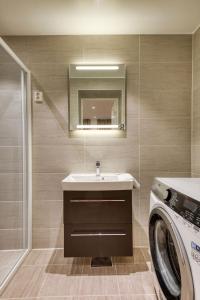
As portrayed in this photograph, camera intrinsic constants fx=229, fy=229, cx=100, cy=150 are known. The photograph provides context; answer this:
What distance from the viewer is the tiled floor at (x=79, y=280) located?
5.39 ft

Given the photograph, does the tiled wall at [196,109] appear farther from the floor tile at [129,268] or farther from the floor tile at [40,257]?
the floor tile at [40,257]

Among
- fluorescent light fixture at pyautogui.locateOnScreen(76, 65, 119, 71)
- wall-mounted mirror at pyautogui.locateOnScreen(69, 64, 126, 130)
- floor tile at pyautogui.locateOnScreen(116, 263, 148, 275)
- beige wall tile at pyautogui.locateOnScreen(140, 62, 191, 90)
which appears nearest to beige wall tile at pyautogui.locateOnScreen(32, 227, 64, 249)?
floor tile at pyautogui.locateOnScreen(116, 263, 148, 275)

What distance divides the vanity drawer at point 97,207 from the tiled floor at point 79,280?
459 mm

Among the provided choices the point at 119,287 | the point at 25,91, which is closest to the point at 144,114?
the point at 25,91

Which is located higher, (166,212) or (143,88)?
(143,88)

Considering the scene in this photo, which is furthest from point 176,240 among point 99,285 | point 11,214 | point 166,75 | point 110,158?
point 166,75

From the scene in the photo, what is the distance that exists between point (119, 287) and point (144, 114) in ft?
5.07

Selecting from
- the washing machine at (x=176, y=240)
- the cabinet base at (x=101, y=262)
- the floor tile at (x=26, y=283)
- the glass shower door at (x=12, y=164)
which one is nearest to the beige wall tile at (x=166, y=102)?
the washing machine at (x=176, y=240)

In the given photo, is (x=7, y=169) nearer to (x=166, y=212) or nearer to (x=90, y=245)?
(x=90, y=245)

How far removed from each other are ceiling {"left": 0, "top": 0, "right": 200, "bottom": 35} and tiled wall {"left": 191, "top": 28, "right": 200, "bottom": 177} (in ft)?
0.60

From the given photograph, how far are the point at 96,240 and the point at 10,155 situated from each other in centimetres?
106

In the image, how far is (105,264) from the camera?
203cm

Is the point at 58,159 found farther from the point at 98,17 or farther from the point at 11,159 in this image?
the point at 98,17

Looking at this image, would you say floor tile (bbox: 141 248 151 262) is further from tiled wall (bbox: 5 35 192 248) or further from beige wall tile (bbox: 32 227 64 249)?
beige wall tile (bbox: 32 227 64 249)
